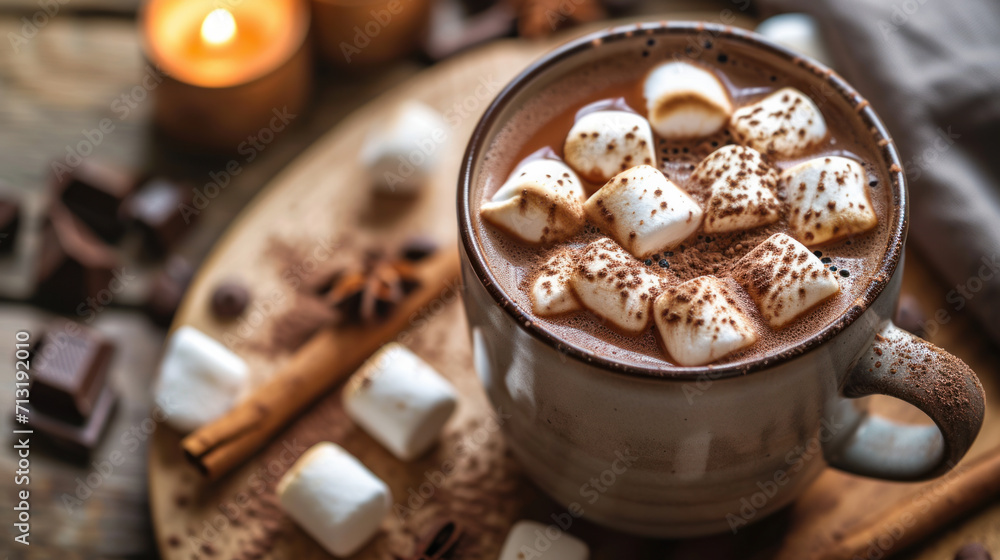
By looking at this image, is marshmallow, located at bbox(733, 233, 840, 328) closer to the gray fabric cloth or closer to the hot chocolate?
the hot chocolate

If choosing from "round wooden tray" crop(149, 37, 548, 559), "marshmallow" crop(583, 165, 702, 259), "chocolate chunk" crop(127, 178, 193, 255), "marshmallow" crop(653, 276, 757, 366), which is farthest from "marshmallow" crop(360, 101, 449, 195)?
"marshmallow" crop(653, 276, 757, 366)

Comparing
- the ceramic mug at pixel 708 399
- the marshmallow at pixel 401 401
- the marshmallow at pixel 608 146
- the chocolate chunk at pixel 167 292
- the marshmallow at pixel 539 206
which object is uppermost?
the marshmallow at pixel 608 146

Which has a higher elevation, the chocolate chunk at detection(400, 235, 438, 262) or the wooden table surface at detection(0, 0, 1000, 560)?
the chocolate chunk at detection(400, 235, 438, 262)

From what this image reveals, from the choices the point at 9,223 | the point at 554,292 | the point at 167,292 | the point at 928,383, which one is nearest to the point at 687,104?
the point at 554,292

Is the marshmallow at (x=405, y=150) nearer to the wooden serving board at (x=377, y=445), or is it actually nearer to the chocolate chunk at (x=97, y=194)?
the wooden serving board at (x=377, y=445)

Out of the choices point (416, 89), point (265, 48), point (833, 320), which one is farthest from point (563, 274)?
point (265, 48)

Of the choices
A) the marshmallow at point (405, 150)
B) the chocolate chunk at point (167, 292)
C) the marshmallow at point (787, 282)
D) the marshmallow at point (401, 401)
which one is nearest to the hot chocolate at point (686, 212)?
the marshmallow at point (787, 282)
